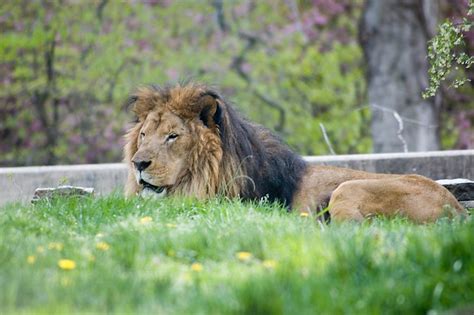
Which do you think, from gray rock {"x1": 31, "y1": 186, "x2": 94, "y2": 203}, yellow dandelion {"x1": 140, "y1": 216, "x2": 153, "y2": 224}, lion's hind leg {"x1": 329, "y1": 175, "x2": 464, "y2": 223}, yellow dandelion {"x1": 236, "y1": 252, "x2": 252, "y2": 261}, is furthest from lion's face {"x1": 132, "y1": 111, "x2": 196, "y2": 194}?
yellow dandelion {"x1": 236, "y1": 252, "x2": 252, "y2": 261}

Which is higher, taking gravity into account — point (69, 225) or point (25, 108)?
point (69, 225)

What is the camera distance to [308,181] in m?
8.70

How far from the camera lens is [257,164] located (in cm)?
866

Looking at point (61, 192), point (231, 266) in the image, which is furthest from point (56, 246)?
point (61, 192)

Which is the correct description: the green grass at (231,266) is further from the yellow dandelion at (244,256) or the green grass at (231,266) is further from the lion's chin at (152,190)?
the lion's chin at (152,190)

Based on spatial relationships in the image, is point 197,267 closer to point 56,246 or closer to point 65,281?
point 65,281

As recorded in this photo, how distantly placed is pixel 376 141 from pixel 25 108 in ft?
22.1

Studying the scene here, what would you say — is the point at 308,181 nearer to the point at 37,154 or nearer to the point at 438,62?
the point at 438,62

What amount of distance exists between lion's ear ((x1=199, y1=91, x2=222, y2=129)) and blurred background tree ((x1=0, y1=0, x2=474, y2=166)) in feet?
33.3

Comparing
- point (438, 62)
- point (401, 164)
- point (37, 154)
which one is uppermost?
point (438, 62)

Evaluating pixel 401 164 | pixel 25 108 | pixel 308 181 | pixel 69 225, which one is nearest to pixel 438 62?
pixel 308 181

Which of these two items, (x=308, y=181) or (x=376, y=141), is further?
(x=376, y=141)

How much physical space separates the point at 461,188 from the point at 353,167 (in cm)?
178

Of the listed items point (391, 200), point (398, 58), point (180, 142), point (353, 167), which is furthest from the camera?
point (398, 58)
